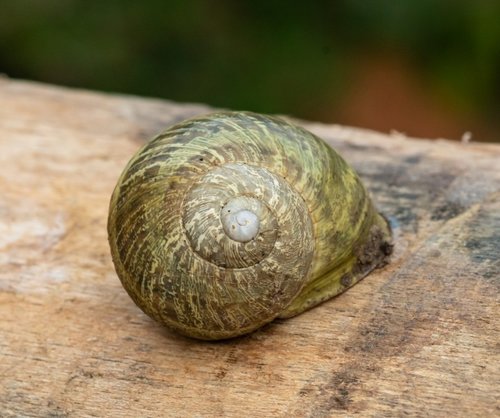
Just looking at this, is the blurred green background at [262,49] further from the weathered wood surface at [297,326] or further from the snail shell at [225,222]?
the snail shell at [225,222]

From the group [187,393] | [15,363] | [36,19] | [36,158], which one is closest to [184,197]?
[187,393]

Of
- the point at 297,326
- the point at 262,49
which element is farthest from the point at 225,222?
the point at 262,49

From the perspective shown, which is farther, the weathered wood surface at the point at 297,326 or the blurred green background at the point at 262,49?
the blurred green background at the point at 262,49

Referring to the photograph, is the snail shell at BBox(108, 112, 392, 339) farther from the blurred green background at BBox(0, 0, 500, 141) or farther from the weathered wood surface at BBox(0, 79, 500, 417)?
the blurred green background at BBox(0, 0, 500, 141)

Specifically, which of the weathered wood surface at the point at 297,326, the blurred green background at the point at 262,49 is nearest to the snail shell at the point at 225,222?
the weathered wood surface at the point at 297,326

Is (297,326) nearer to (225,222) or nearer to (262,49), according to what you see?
(225,222)
